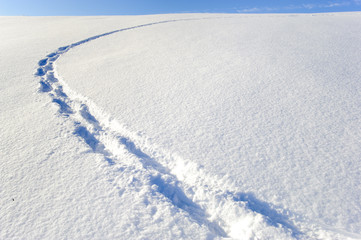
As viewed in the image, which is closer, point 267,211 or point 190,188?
Answer: point 267,211

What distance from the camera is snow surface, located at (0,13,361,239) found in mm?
1219

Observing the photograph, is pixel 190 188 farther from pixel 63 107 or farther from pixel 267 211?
pixel 63 107

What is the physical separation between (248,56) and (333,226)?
2357 millimetres

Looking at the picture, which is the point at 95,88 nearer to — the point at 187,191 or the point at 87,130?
the point at 87,130

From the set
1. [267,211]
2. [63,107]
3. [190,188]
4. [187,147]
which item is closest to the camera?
[267,211]

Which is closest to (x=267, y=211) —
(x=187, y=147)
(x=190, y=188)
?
(x=190, y=188)

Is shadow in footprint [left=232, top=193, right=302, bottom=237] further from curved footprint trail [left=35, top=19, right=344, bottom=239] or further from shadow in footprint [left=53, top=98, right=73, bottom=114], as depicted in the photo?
shadow in footprint [left=53, top=98, right=73, bottom=114]

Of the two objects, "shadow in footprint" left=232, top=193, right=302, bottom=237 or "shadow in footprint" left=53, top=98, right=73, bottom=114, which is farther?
"shadow in footprint" left=53, top=98, right=73, bottom=114

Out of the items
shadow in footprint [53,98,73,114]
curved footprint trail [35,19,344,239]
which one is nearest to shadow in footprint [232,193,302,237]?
curved footprint trail [35,19,344,239]

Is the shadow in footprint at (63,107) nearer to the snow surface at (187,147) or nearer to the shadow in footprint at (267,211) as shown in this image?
the snow surface at (187,147)

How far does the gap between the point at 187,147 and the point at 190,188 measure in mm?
328

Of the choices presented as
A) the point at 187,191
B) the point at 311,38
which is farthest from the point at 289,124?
the point at 311,38

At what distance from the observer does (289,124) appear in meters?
1.84

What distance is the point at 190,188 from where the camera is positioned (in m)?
1.43
